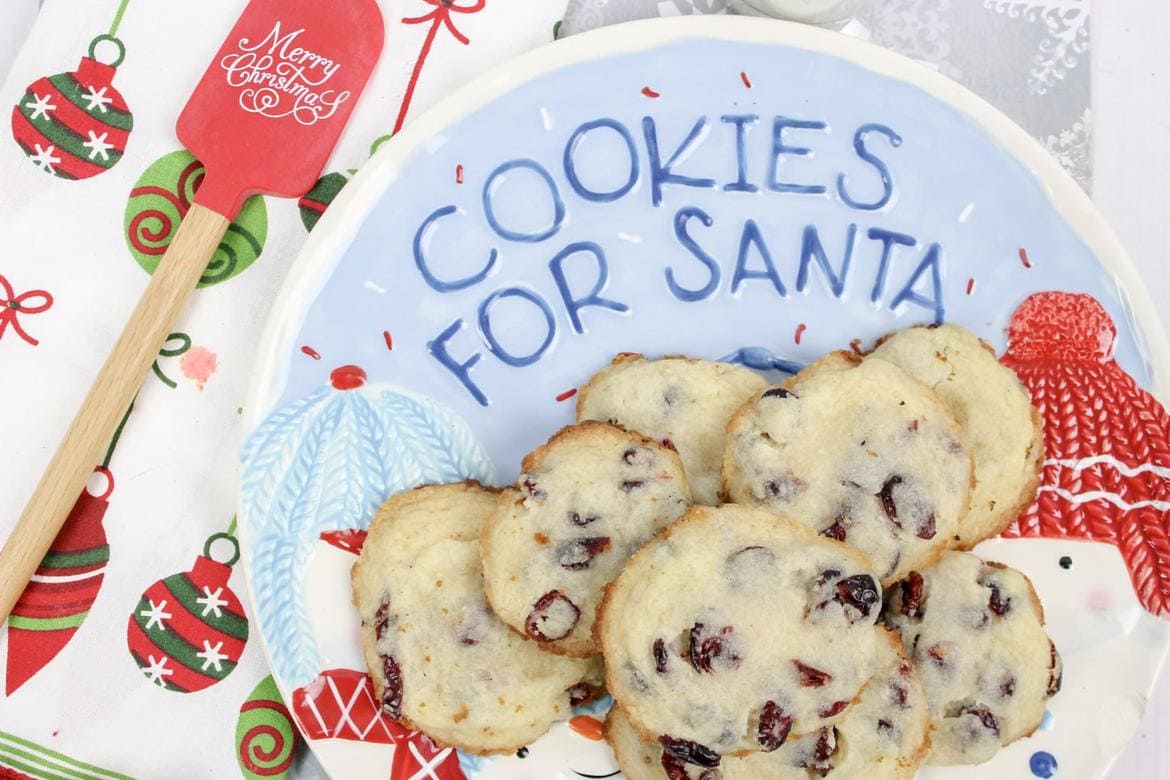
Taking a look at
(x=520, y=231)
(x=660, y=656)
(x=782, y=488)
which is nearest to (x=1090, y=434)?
(x=782, y=488)

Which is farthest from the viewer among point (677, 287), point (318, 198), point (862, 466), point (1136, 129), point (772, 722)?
point (1136, 129)

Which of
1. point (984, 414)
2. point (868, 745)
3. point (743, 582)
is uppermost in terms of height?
point (984, 414)

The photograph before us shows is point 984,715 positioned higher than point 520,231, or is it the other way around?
point 520,231

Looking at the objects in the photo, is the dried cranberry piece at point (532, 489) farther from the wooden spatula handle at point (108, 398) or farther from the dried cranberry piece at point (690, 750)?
the wooden spatula handle at point (108, 398)

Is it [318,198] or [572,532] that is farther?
[318,198]

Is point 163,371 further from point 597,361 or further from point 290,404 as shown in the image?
point 597,361

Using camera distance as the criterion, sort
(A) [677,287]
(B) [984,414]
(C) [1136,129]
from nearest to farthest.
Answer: (B) [984,414] → (A) [677,287] → (C) [1136,129]

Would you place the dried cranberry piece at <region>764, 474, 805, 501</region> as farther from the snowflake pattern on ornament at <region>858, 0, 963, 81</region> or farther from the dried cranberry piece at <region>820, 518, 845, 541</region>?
the snowflake pattern on ornament at <region>858, 0, 963, 81</region>

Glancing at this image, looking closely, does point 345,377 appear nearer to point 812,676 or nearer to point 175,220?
point 175,220
